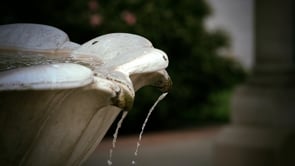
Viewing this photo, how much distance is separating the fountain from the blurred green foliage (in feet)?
11.4

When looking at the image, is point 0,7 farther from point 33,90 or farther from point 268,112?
point 33,90

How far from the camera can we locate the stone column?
3615mm

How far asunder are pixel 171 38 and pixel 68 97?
4.94 meters

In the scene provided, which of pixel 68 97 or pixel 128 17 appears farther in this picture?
pixel 128 17

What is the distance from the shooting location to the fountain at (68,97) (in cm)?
113

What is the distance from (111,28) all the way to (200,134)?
171 cm

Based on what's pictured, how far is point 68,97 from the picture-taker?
121 cm

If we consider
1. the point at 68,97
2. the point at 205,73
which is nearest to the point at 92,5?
the point at 205,73

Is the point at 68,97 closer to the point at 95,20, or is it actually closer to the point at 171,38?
the point at 95,20

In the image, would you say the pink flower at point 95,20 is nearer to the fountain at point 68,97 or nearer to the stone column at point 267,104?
the stone column at point 267,104

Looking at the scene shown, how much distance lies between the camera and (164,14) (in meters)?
6.05

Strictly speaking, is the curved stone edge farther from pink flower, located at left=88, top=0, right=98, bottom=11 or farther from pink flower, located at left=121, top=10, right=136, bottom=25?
pink flower, located at left=121, top=10, right=136, bottom=25

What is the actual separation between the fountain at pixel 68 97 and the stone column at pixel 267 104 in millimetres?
2191

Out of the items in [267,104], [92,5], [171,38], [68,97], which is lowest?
[171,38]
